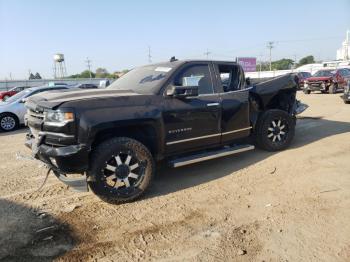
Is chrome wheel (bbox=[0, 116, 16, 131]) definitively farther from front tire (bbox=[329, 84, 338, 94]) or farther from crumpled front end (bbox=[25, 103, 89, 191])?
front tire (bbox=[329, 84, 338, 94])

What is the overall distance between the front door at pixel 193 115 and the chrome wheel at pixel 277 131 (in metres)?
1.68

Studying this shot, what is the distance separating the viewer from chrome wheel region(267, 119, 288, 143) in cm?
690

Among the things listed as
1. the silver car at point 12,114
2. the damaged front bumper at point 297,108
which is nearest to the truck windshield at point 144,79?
the damaged front bumper at point 297,108

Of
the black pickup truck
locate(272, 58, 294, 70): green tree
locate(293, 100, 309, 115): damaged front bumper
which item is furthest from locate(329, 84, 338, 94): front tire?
locate(272, 58, 294, 70): green tree

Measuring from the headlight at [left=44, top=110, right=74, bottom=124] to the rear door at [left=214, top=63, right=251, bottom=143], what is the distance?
263cm

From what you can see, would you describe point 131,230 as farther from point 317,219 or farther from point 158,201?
point 317,219

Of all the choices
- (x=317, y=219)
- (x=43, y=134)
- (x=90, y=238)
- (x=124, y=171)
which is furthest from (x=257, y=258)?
(x=43, y=134)

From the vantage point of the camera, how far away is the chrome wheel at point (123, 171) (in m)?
4.51

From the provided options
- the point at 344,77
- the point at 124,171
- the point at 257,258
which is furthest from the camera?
the point at 344,77

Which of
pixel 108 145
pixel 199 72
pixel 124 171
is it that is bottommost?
pixel 124 171

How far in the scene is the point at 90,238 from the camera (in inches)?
147

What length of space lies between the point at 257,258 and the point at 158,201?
180 centimetres

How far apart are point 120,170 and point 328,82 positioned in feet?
69.3

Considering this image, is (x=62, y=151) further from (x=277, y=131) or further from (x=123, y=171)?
(x=277, y=131)
